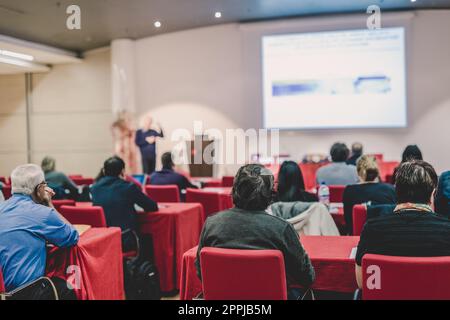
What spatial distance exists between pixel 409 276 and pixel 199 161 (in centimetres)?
813

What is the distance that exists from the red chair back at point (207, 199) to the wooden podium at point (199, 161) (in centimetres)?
457

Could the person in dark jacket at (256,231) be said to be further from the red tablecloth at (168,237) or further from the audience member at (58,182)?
the audience member at (58,182)

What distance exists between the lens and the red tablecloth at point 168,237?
4.34 m

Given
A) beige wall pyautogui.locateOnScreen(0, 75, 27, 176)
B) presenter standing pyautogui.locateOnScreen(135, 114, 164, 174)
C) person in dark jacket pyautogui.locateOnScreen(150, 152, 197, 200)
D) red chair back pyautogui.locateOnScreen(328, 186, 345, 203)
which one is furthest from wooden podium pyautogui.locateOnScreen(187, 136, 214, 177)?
red chair back pyautogui.locateOnScreen(328, 186, 345, 203)

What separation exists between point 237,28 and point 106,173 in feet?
21.9

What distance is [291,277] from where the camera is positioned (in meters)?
2.32

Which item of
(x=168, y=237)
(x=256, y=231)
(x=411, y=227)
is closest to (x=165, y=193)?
(x=168, y=237)

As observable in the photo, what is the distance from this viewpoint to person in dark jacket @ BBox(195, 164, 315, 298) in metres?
2.22

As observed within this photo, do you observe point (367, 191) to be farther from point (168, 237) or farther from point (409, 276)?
point (409, 276)

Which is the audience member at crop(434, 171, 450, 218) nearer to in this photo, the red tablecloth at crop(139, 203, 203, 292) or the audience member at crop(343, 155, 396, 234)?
the audience member at crop(343, 155, 396, 234)

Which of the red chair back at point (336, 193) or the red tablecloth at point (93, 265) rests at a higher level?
the red chair back at point (336, 193)

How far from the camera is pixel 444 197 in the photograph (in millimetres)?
3520

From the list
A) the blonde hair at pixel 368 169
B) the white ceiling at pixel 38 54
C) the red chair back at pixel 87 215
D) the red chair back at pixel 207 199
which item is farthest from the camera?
the white ceiling at pixel 38 54

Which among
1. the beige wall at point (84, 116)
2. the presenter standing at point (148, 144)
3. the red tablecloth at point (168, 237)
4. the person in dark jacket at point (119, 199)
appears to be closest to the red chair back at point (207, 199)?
the red tablecloth at point (168, 237)
